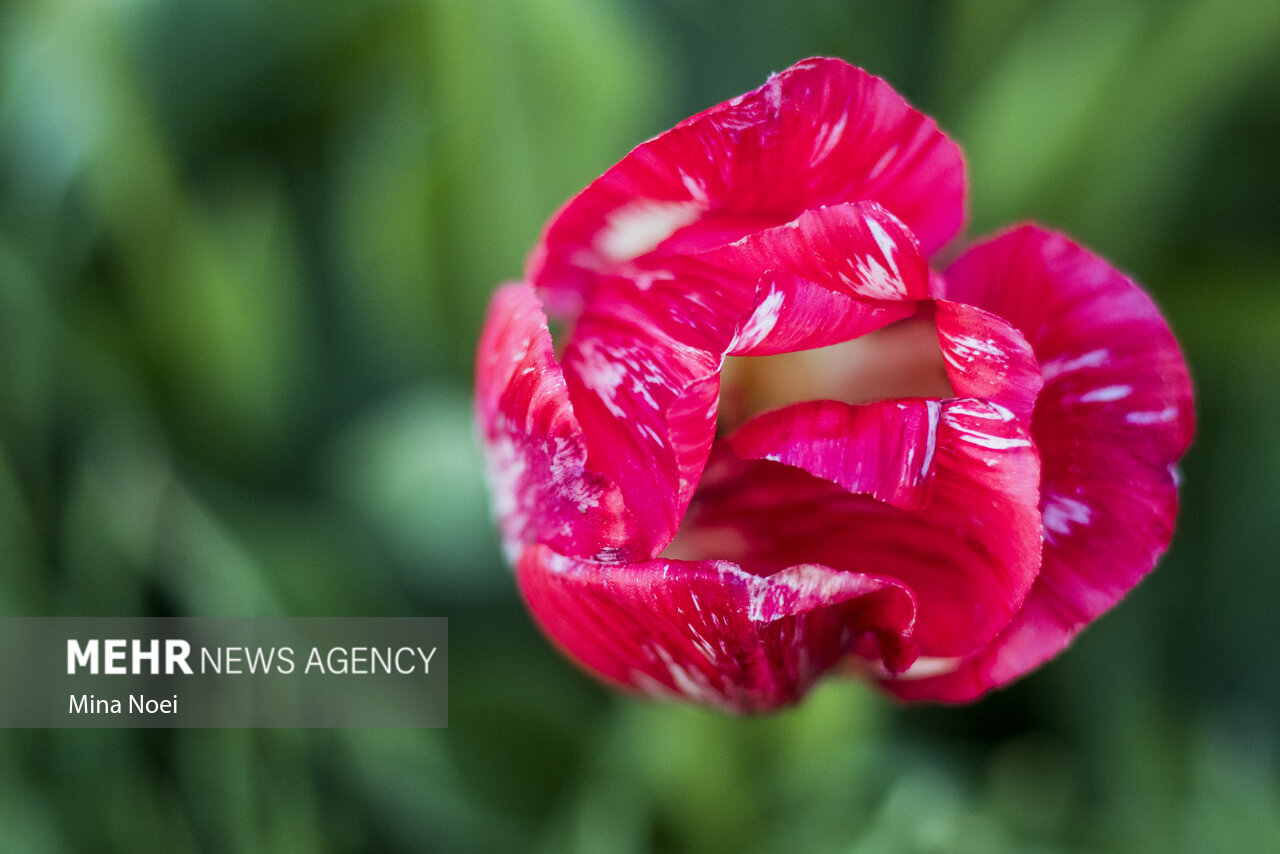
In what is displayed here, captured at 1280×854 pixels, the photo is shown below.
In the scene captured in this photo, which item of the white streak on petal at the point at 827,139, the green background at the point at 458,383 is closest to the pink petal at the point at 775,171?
the white streak on petal at the point at 827,139

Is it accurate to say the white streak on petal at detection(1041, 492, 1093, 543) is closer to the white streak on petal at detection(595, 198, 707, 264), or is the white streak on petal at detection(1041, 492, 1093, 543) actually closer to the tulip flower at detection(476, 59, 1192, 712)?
the tulip flower at detection(476, 59, 1192, 712)

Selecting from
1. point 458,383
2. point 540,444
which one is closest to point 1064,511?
point 540,444

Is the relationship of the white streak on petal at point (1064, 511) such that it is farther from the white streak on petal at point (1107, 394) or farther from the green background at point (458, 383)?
the green background at point (458, 383)

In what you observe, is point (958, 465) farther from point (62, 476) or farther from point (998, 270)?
point (62, 476)

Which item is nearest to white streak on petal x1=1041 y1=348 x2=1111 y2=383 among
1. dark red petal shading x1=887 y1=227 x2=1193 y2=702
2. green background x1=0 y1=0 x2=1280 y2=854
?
dark red petal shading x1=887 y1=227 x2=1193 y2=702

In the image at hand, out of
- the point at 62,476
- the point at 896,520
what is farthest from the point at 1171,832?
the point at 62,476

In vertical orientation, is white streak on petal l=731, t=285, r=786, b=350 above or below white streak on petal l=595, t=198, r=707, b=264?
below
